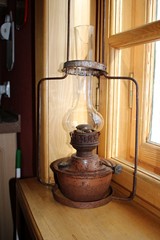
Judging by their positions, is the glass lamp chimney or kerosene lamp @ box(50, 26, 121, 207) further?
the glass lamp chimney

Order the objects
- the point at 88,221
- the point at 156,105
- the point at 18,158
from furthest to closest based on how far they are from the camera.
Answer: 1. the point at 18,158
2. the point at 156,105
3. the point at 88,221

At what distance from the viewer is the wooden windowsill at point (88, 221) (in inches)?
22.5

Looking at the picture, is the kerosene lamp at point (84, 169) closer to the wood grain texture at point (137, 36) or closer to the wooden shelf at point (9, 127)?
the wood grain texture at point (137, 36)

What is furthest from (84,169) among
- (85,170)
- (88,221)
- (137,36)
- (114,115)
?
Result: (137,36)

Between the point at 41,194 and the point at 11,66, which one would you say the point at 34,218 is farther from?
the point at 11,66

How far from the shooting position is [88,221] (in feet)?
2.06

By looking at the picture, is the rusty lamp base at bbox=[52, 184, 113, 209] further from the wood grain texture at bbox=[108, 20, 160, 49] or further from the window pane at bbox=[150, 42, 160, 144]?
the wood grain texture at bbox=[108, 20, 160, 49]

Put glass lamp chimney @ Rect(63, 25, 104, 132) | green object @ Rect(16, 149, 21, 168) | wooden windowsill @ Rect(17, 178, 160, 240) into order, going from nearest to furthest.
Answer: wooden windowsill @ Rect(17, 178, 160, 240) < glass lamp chimney @ Rect(63, 25, 104, 132) < green object @ Rect(16, 149, 21, 168)

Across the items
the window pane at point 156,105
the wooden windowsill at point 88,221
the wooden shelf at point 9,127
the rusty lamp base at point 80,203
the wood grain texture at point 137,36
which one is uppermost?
the wood grain texture at point 137,36

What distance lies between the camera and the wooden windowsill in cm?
57

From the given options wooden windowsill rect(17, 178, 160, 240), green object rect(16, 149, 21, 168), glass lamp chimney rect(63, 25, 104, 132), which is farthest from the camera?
green object rect(16, 149, 21, 168)

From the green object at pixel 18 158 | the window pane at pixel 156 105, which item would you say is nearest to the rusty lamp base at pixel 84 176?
the window pane at pixel 156 105

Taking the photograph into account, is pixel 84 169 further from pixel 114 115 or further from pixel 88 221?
pixel 114 115

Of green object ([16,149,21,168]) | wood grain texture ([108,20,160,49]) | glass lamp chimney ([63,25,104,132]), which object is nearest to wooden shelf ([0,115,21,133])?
green object ([16,149,21,168])
